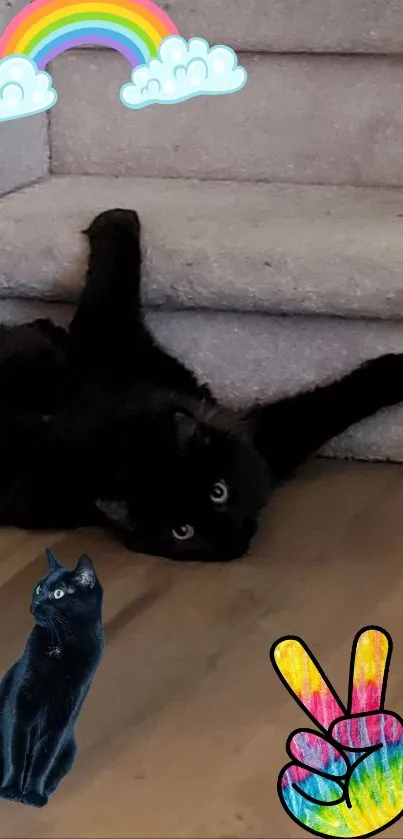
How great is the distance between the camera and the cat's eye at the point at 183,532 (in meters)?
1.07

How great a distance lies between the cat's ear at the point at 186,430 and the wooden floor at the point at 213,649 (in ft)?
0.49

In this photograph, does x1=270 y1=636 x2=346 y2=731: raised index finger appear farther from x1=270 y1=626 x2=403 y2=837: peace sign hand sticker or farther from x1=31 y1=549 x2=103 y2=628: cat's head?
x1=31 y1=549 x2=103 y2=628: cat's head

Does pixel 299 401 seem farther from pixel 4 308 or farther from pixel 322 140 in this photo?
pixel 322 140

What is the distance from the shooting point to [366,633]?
648 millimetres

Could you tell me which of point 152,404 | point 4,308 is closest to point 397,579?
point 152,404

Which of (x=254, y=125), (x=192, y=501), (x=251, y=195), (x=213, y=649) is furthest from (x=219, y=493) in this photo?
(x=254, y=125)

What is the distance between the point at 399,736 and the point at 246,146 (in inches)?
46.1

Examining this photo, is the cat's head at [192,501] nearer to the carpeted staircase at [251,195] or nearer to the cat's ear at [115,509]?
the cat's ear at [115,509]

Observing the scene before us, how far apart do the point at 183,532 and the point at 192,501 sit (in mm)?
44

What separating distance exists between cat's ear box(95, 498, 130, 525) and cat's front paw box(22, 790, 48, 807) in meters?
0.41

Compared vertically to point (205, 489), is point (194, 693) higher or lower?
lower

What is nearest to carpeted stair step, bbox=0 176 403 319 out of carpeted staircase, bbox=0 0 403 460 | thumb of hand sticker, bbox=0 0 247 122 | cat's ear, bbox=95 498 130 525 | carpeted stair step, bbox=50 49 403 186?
carpeted staircase, bbox=0 0 403 460

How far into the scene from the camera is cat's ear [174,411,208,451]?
1.05 meters

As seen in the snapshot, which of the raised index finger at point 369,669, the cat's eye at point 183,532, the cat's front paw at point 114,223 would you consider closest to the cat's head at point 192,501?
the cat's eye at point 183,532
